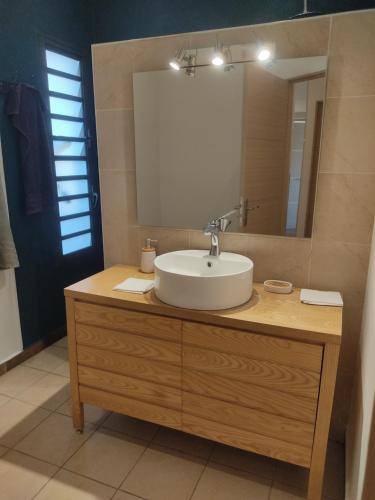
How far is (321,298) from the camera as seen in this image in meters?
1.50

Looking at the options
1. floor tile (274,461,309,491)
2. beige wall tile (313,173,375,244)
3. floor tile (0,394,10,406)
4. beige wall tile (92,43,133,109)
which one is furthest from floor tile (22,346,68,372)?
beige wall tile (313,173,375,244)

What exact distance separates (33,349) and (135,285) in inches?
51.5

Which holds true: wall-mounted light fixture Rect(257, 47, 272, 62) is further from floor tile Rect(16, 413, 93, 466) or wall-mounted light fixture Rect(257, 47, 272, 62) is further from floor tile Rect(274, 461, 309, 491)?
floor tile Rect(16, 413, 93, 466)

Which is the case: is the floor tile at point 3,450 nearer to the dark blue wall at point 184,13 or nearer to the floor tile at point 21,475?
the floor tile at point 21,475

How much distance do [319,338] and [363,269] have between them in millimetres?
501

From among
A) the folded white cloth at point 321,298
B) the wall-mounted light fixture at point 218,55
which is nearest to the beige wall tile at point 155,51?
the wall-mounted light fixture at point 218,55

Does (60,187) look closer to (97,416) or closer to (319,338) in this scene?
(97,416)

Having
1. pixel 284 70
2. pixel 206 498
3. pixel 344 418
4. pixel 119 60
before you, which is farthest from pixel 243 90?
pixel 206 498

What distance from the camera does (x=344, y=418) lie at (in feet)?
5.73

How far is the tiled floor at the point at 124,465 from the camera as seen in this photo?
1.49 metres

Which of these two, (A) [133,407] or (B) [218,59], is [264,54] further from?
(A) [133,407]

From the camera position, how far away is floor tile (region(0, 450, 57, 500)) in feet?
4.84

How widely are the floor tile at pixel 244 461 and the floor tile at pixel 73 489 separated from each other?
50cm

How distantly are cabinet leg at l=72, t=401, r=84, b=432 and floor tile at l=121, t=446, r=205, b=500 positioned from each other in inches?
14.6
